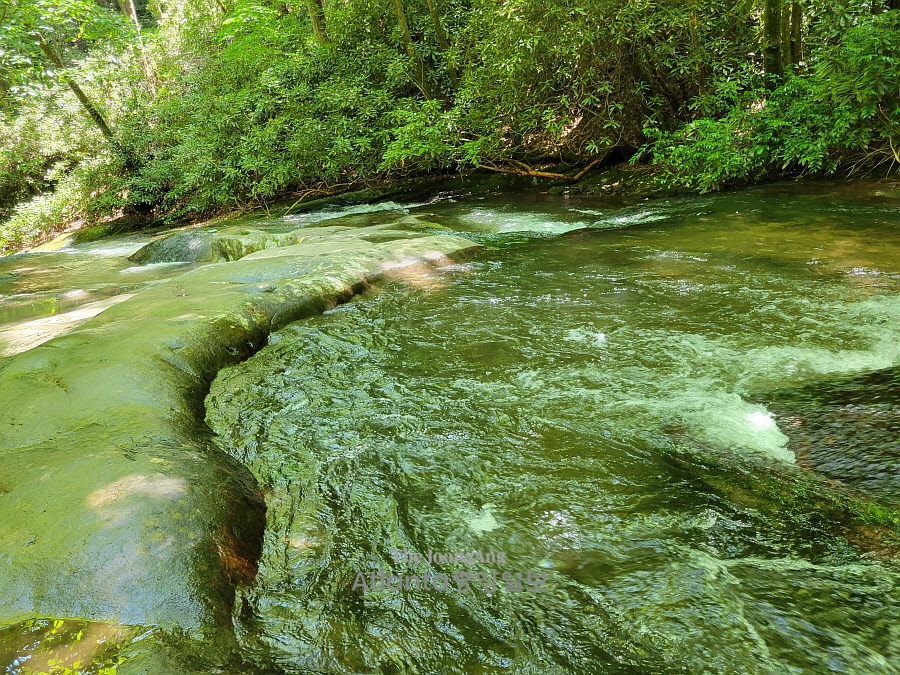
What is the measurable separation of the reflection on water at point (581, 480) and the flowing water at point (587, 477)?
0.01 meters

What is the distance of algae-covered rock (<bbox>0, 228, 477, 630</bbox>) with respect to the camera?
1.85 meters

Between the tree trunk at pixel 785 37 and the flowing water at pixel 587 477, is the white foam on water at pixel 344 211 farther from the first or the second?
the tree trunk at pixel 785 37

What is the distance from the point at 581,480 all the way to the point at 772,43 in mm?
9172

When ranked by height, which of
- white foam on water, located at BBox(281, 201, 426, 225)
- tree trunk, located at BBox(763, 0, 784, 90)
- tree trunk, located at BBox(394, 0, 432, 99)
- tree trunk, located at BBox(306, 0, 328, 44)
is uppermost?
tree trunk, located at BBox(306, 0, 328, 44)

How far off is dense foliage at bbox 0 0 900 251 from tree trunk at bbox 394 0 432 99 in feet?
0.14

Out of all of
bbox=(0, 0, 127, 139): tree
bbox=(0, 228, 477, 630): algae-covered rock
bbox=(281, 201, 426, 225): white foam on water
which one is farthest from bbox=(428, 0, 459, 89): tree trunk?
bbox=(0, 228, 477, 630): algae-covered rock

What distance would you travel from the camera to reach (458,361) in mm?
3840

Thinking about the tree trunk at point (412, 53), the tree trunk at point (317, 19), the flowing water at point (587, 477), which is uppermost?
the tree trunk at point (317, 19)

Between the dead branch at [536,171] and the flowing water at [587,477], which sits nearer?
the flowing water at [587,477]

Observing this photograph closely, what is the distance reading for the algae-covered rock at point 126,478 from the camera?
1.85 m

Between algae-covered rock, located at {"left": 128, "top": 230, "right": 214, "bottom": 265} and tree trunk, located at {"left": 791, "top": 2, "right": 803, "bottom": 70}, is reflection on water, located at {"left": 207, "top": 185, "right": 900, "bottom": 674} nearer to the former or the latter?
algae-covered rock, located at {"left": 128, "top": 230, "right": 214, "bottom": 265}

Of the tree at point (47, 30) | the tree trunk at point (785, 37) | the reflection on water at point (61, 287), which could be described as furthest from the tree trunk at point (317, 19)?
the tree trunk at point (785, 37)

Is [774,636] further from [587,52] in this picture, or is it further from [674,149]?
[587,52]

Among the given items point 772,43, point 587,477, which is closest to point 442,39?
point 772,43
